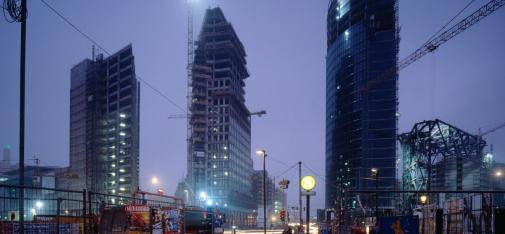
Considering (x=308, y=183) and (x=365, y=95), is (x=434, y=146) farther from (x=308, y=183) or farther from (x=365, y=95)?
(x=308, y=183)

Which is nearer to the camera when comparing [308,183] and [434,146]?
[308,183]

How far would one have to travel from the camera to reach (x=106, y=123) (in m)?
132

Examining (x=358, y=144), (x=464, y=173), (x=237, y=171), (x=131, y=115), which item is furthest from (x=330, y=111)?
(x=464, y=173)

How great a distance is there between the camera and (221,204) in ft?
452

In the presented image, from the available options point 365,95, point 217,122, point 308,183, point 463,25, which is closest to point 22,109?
point 308,183

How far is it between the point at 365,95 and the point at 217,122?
53.3 m

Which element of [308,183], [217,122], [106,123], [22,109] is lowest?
[308,183]

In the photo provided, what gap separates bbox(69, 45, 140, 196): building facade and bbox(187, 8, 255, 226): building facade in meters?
21.4

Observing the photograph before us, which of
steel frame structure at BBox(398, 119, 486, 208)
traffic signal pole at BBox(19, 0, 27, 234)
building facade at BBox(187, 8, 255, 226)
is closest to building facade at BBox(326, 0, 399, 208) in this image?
steel frame structure at BBox(398, 119, 486, 208)

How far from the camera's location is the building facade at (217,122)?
14125 centimetres

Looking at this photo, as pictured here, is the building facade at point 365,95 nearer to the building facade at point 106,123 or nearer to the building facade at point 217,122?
the building facade at point 217,122

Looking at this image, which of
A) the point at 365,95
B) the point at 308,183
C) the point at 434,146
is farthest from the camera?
the point at 365,95

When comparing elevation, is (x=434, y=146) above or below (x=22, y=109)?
below

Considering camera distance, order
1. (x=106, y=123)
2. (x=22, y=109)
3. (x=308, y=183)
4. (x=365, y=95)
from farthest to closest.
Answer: (x=106, y=123), (x=365, y=95), (x=308, y=183), (x=22, y=109)
